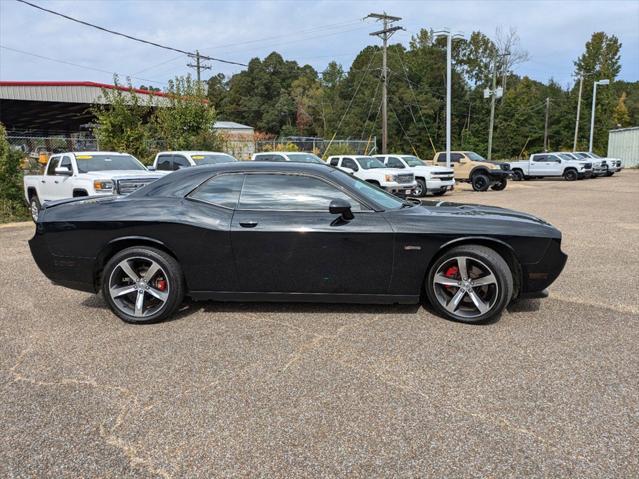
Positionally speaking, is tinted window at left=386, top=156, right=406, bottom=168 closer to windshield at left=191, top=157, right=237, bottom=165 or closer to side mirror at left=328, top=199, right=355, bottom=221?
windshield at left=191, top=157, right=237, bottom=165

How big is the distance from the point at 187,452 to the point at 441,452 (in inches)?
Answer: 53.4

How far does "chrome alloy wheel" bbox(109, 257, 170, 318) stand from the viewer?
15.0 ft

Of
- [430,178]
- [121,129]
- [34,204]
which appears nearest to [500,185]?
[430,178]

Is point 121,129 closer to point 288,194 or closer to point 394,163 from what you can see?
point 394,163

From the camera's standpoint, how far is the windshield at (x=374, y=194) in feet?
15.4

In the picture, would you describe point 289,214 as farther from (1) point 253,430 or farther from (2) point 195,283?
(1) point 253,430

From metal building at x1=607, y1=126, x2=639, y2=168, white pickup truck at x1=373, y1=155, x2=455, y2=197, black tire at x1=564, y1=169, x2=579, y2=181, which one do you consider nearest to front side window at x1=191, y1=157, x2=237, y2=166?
white pickup truck at x1=373, y1=155, x2=455, y2=197

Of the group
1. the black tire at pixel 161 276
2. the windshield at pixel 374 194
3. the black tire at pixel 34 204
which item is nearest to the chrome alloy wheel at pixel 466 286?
the windshield at pixel 374 194

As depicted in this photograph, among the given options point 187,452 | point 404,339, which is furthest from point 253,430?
point 404,339

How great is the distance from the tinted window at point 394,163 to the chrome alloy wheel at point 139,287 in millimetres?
15007

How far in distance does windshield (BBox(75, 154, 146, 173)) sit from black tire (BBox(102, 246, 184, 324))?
25.6 ft

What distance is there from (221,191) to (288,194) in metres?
0.65

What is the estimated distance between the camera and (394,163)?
19.2 metres

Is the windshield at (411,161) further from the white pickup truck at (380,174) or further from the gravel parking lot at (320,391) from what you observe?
the gravel parking lot at (320,391)
